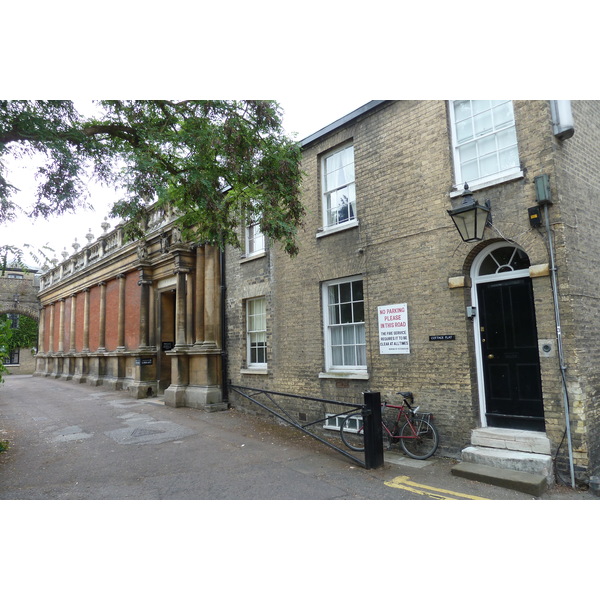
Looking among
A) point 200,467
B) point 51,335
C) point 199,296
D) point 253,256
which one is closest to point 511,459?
point 200,467

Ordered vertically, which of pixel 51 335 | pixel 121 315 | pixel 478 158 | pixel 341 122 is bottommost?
pixel 51 335

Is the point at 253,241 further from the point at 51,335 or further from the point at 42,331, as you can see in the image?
the point at 42,331

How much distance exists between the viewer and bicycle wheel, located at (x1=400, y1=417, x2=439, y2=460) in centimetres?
691

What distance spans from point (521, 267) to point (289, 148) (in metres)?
4.51

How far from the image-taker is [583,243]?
20.6 feet

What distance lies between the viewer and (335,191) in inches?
366

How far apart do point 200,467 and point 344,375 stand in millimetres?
3293

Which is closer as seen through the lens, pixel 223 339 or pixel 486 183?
pixel 486 183

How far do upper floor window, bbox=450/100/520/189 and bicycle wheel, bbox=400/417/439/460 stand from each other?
402cm

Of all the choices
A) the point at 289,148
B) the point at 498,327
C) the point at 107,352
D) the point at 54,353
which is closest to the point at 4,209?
the point at 289,148

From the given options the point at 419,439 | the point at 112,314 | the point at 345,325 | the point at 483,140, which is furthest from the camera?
the point at 112,314

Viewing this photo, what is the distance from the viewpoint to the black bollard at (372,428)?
642 cm

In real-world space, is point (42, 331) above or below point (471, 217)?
below

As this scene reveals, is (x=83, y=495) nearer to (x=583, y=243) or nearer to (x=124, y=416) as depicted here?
(x=124, y=416)
